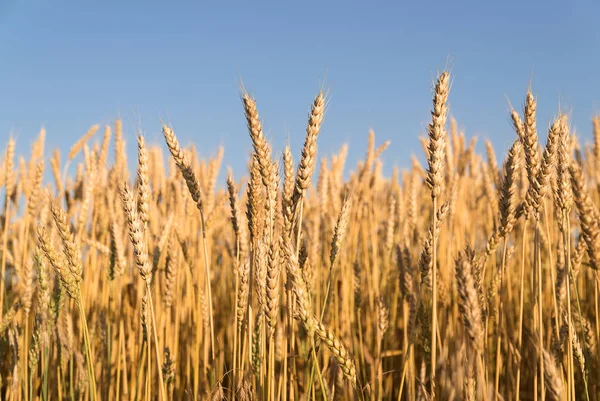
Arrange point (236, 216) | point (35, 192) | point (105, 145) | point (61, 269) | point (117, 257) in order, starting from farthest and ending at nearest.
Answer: point (105, 145) → point (35, 192) → point (117, 257) → point (236, 216) → point (61, 269)

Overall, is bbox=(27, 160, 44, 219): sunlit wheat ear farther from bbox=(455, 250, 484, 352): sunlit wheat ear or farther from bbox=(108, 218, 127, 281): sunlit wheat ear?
bbox=(455, 250, 484, 352): sunlit wheat ear

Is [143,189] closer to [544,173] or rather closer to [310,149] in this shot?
[310,149]

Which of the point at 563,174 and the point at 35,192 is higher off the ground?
the point at 35,192

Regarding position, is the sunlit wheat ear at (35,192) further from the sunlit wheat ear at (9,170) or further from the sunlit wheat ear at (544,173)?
the sunlit wheat ear at (544,173)

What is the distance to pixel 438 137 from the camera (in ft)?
4.65

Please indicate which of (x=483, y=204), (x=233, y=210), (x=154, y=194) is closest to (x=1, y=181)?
(x=154, y=194)

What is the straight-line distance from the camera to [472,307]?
1.12 m

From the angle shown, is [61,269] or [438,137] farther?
[61,269]

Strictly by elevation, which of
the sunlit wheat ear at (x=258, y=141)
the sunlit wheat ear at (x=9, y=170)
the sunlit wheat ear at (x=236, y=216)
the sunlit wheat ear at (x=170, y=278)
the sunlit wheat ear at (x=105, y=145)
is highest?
the sunlit wheat ear at (x=105, y=145)

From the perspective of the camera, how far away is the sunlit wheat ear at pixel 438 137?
1.38 metres

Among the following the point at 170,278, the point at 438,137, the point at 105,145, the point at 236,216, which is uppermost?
the point at 105,145

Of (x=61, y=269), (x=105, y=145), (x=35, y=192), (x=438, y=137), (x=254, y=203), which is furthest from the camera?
(x=105, y=145)

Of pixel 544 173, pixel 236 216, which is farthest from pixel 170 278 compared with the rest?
pixel 544 173

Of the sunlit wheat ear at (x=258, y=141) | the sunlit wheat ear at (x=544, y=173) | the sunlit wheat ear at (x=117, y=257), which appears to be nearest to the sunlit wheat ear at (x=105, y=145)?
the sunlit wheat ear at (x=117, y=257)
